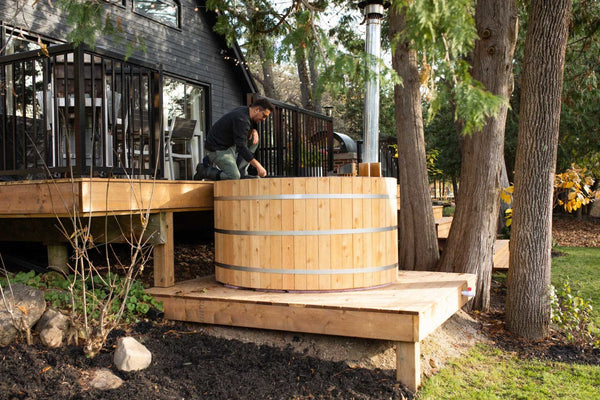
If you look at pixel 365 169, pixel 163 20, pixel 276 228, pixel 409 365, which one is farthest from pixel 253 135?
pixel 163 20

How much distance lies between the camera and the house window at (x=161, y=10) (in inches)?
341

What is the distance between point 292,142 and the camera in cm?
709

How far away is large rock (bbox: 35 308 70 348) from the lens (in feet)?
10.4

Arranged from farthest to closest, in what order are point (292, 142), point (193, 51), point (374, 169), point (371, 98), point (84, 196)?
point (193, 51), point (292, 142), point (374, 169), point (371, 98), point (84, 196)

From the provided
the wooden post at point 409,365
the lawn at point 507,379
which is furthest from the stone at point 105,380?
the lawn at point 507,379

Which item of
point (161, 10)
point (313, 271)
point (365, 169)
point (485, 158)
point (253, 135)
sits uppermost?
point (161, 10)

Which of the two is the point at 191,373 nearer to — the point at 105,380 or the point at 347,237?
the point at 105,380

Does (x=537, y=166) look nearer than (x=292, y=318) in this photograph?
No

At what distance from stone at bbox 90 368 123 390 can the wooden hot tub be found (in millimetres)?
1231

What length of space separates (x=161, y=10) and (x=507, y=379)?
8.09 m

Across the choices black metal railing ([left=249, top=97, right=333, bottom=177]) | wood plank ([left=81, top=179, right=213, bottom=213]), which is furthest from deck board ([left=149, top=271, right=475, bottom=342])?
black metal railing ([left=249, top=97, right=333, bottom=177])

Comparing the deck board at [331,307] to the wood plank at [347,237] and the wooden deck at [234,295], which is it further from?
the wood plank at [347,237]

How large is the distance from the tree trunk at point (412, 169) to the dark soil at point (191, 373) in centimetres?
257

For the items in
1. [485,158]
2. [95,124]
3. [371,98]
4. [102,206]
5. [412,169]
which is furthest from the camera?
[412,169]
